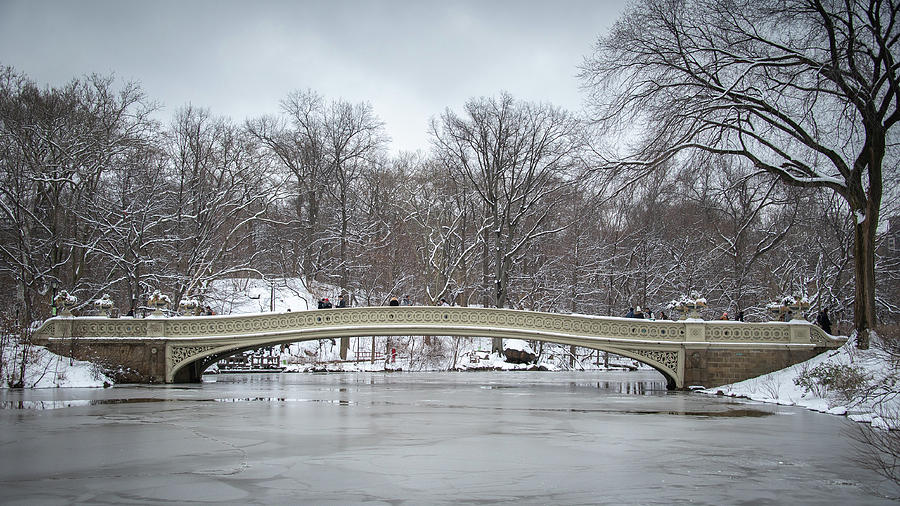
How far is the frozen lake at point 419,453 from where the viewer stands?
7.70 meters

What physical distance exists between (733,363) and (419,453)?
16295mm

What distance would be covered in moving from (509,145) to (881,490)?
32215 millimetres

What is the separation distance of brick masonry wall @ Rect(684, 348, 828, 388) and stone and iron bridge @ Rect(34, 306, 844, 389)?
3cm

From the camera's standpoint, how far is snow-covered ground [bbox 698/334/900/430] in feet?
50.9

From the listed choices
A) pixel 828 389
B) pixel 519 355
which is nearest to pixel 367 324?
pixel 828 389

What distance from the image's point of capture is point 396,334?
87.6ft

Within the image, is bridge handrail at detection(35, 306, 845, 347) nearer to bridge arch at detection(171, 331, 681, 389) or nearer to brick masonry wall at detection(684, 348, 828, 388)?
bridge arch at detection(171, 331, 681, 389)

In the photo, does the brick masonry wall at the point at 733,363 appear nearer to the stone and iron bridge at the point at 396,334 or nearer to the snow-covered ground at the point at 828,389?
the stone and iron bridge at the point at 396,334

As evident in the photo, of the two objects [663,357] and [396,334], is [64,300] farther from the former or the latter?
[663,357]

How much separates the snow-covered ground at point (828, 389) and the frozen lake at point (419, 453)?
26.1 inches

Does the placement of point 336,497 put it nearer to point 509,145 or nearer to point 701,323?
point 701,323

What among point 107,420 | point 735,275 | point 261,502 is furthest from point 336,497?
point 735,275

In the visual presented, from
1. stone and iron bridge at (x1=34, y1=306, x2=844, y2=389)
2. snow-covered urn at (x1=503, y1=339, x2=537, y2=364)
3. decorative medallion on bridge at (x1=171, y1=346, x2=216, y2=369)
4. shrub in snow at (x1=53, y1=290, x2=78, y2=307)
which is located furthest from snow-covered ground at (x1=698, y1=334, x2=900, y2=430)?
shrub in snow at (x1=53, y1=290, x2=78, y2=307)

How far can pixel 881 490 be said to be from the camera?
7.92m
